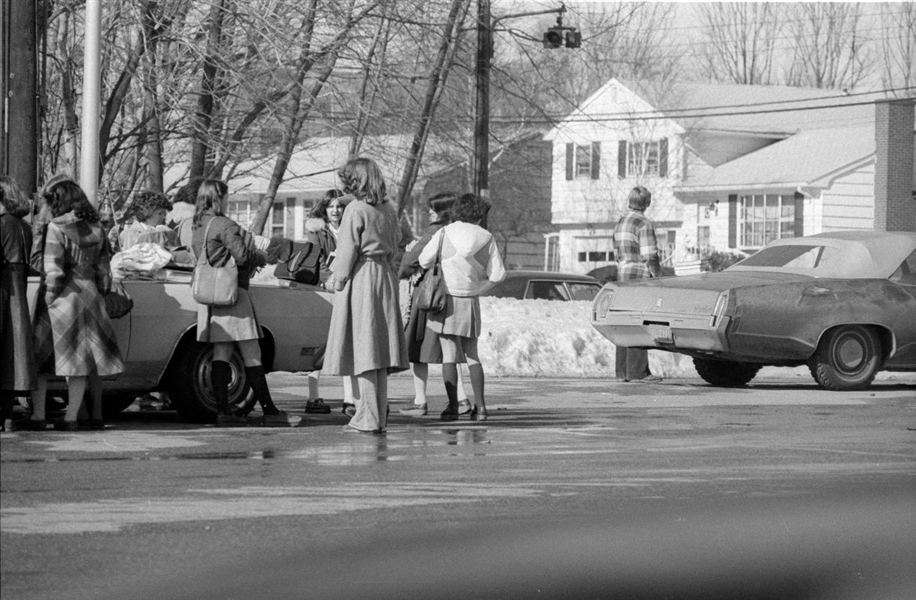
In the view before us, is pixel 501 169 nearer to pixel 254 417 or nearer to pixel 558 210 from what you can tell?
pixel 558 210

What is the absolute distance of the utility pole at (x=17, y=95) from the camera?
470 inches

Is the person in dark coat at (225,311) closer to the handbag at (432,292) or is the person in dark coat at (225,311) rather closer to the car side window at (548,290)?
the handbag at (432,292)

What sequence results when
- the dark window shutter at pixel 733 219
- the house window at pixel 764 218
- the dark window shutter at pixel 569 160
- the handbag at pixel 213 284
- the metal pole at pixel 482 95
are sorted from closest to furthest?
1. the handbag at pixel 213 284
2. the metal pole at pixel 482 95
3. the house window at pixel 764 218
4. the dark window shutter at pixel 733 219
5. the dark window shutter at pixel 569 160

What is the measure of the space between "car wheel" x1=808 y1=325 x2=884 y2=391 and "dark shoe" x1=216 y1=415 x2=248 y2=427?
6.36 meters

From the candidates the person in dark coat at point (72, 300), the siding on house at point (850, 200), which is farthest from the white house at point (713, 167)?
the person in dark coat at point (72, 300)

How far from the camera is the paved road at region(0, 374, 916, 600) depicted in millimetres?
5867

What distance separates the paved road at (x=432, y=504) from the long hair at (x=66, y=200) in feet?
4.44

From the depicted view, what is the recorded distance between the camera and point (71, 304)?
8820 mm

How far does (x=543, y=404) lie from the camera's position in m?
12.1

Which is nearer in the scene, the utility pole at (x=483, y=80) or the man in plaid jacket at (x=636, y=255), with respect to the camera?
the man in plaid jacket at (x=636, y=255)

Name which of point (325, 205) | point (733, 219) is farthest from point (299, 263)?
point (733, 219)

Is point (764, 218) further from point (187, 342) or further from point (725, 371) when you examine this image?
point (187, 342)

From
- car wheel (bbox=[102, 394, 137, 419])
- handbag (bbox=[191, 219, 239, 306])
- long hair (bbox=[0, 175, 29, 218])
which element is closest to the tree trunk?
car wheel (bbox=[102, 394, 137, 419])

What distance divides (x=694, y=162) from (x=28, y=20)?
42524mm
